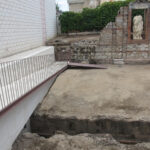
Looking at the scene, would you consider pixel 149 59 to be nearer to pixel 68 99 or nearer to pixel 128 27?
pixel 128 27

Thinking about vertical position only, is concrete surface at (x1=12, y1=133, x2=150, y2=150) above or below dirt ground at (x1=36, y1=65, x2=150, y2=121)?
below

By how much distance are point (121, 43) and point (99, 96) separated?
371 cm

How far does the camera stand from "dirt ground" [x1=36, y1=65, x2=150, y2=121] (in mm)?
3777

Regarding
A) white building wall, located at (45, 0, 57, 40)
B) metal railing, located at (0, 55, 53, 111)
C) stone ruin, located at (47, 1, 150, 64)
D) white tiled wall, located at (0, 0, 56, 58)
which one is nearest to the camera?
metal railing, located at (0, 55, 53, 111)

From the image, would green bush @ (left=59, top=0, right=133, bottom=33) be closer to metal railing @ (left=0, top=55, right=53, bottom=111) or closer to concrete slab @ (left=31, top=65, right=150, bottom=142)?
concrete slab @ (left=31, top=65, right=150, bottom=142)

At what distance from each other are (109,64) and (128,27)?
65.3 inches

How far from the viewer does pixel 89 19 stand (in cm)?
1001

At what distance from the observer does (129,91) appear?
446 cm

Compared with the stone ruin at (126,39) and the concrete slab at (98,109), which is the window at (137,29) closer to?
the stone ruin at (126,39)

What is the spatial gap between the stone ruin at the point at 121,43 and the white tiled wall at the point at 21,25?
149 centimetres

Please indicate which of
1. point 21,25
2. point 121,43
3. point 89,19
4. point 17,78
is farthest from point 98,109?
point 89,19

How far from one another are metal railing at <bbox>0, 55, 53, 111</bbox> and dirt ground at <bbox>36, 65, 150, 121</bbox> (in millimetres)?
659

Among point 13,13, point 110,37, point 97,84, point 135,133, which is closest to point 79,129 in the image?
point 135,133

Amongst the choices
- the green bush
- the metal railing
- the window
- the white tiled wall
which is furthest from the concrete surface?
the green bush
